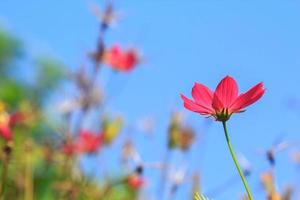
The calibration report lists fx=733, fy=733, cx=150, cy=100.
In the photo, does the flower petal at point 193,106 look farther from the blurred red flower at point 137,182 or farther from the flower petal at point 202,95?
the blurred red flower at point 137,182

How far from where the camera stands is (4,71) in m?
14.9

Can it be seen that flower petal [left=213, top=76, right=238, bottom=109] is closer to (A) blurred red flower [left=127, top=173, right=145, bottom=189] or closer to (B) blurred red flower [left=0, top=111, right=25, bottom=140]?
(B) blurred red flower [left=0, top=111, right=25, bottom=140]

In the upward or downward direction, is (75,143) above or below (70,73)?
below

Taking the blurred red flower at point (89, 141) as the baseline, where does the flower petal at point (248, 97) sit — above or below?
below

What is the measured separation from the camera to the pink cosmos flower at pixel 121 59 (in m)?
1.80

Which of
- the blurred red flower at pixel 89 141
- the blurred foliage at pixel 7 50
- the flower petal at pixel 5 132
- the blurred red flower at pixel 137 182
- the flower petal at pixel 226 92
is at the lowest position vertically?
the flower petal at pixel 226 92

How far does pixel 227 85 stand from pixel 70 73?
944 millimetres

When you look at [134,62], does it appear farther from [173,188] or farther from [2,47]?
[2,47]

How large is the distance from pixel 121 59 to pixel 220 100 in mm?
1174

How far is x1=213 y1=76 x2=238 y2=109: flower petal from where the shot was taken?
66 cm

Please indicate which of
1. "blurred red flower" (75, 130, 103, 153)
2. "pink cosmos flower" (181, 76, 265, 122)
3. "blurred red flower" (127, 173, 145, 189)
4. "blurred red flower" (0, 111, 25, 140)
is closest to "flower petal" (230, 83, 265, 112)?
"pink cosmos flower" (181, 76, 265, 122)

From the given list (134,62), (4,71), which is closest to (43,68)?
(4,71)

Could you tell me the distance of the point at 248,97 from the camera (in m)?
0.65

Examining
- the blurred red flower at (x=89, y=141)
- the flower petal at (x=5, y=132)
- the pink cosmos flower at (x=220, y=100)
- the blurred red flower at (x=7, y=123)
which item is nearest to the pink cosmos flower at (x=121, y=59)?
the blurred red flower at (x=89, y=141)
